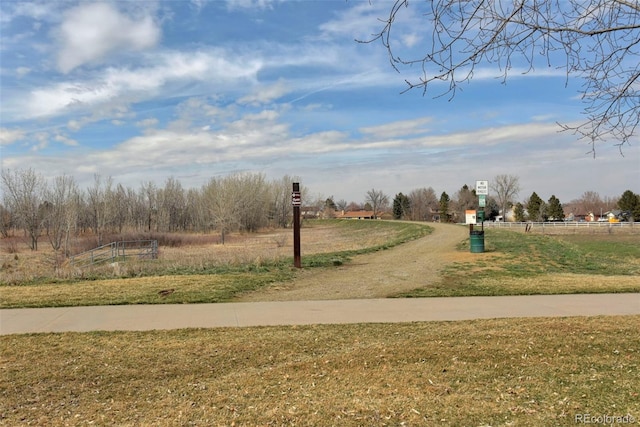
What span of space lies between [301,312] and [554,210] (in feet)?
348

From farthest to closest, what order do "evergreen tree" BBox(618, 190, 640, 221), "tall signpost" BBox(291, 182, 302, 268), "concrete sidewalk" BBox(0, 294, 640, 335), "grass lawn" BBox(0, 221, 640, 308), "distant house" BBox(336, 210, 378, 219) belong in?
"distant house" BBox(336, 210, 378, 219)
"evergreen tree" BBox(618, 190, 640, 221)
"tall signpost" BBox(291, 182, 302, 268)
"grass lawn" BBox(0, 221, 640, 308)
"concrete sidewalk" BBox(0, 294, 640, 335)

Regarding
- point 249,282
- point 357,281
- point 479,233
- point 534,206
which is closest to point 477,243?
point 479,233

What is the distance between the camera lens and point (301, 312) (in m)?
8.23

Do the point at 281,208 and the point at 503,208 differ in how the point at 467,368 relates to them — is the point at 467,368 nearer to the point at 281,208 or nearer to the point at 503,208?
the point at 281,208

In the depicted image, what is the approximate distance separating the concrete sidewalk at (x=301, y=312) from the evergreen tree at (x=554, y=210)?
101586 millimetres

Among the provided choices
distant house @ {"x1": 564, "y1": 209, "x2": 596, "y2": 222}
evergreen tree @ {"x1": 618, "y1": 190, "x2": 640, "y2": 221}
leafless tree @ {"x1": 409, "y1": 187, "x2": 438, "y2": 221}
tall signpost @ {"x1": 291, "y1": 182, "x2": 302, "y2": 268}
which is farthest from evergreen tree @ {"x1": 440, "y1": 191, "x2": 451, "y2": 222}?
tall signpost @ {"x1": 291, "y1": 182, "x2": 302, "y2": 268}

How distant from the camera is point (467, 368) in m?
4.84

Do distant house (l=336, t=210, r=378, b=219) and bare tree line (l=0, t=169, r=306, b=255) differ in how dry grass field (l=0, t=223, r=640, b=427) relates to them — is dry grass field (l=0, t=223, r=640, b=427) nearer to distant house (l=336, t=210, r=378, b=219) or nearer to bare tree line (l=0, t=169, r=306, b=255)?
bare tree line (l=0, t=169, r=306, b=255)

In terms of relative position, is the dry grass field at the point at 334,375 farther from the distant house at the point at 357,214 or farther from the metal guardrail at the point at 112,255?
the distant house at the point at 357,214

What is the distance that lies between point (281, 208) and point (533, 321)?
96224mm

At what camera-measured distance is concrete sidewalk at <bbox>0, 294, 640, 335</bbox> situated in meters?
7.41

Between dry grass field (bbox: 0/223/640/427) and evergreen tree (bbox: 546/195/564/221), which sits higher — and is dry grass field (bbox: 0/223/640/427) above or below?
below

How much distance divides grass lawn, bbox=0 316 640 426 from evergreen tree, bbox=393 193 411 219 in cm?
12309

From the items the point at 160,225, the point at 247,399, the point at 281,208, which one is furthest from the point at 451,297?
the point at 281,208
